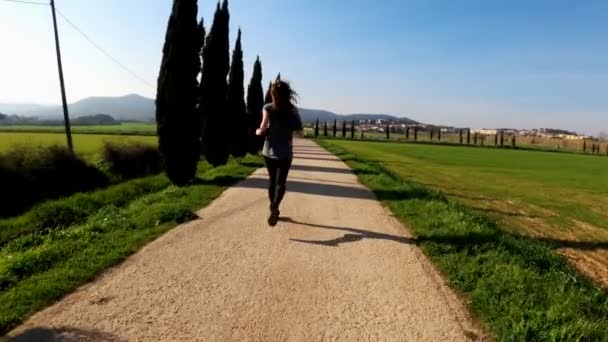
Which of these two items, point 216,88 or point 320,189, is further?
point 216,88

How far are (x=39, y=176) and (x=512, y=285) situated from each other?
1292 centimetres

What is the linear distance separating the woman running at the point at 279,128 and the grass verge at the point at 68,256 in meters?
1.85

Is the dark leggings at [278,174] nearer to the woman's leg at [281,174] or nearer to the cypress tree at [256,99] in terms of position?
the woman's leg at [281,174]

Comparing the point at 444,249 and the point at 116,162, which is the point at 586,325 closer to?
the point at 444,249

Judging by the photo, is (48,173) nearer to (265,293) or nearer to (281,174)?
(281,174)

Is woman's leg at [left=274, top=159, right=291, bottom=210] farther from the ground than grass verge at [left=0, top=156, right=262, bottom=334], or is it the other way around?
woman's leg at [left=274, top=159, right=291, bottom=210]

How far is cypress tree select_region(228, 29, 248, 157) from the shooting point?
2397 cm

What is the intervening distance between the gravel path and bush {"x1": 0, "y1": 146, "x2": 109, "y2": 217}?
24.7 feet

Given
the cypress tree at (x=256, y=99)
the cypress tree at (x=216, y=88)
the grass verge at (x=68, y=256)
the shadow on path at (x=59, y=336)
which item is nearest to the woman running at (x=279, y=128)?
the grass verge at (x=68, y=256)

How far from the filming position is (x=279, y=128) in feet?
20.6

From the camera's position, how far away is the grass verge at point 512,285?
3.41 metres

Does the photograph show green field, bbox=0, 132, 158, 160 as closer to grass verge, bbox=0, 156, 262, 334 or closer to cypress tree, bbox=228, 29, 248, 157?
cypress tree, bbox=228, 29, 248, 157

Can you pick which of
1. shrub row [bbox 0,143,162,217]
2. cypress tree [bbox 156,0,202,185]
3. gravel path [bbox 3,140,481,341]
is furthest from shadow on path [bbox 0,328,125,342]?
cypress tree [bbox 156,0,202,185]

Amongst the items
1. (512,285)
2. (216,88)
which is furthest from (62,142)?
(512,285)
